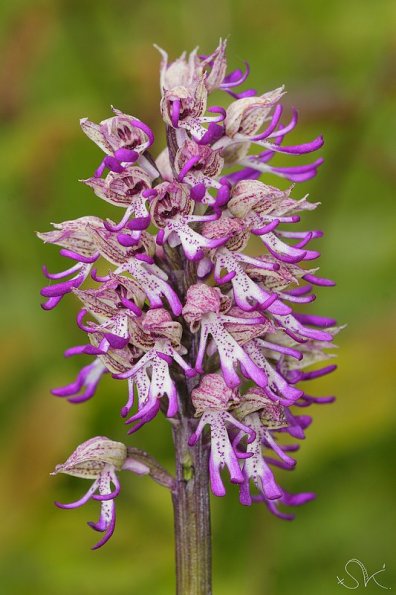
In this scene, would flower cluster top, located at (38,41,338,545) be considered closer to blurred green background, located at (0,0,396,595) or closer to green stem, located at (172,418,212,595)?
green stem, located at (172,418,212,595)

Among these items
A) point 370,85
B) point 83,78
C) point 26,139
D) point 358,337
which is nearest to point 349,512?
point 358,337

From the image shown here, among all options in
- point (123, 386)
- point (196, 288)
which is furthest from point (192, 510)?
point (123, 386)

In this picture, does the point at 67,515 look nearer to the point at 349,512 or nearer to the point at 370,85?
the point at 349,512

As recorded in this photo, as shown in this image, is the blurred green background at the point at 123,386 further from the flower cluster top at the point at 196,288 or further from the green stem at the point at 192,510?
the flower cluster top at the point at 196,288

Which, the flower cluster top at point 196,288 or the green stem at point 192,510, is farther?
the green stem at point 192,510

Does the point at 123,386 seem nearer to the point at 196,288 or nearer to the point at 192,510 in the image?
the point at 192,510

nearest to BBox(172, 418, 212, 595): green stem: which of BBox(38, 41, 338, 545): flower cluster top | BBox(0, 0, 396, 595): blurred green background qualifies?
BBox(38, 41, 338, 545): flower cluster top

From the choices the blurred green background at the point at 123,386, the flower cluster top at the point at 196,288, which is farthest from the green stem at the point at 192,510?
the blurred green background at the point at 123,386
